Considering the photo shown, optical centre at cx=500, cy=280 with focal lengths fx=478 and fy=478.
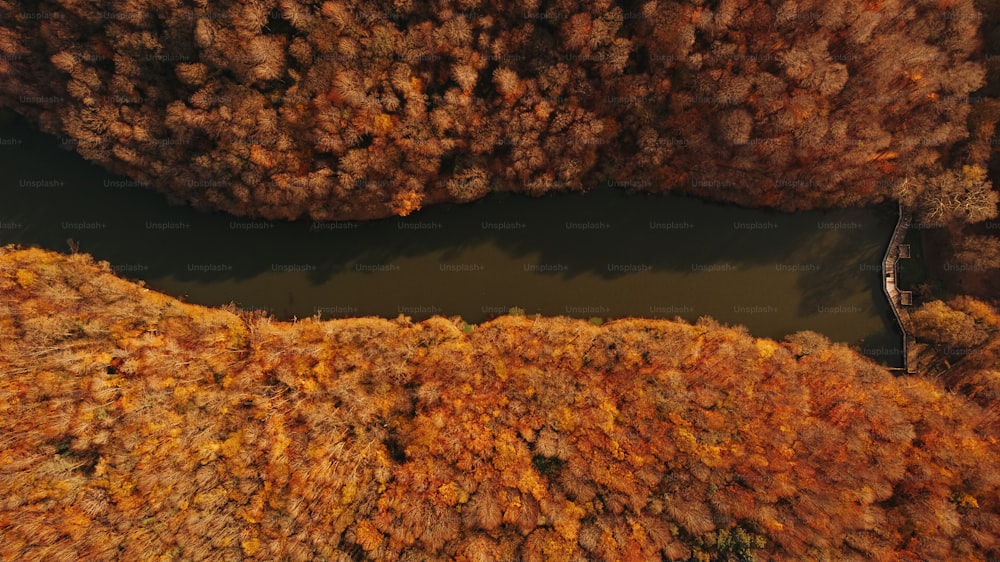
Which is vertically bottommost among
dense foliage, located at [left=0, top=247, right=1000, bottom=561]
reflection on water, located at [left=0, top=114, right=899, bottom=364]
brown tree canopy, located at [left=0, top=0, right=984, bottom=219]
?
dense foliage, located at [left=0, top=247, right=1000, bottom=561]

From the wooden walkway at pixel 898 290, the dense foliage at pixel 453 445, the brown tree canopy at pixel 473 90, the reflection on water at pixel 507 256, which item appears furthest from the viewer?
the reflection on water at pixel 507 256

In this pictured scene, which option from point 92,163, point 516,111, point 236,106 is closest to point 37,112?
point 92,163

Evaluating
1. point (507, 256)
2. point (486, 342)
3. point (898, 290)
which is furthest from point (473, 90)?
point (898, 290)

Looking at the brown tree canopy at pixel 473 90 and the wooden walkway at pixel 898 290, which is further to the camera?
the wooden walkway at pixel 898 290


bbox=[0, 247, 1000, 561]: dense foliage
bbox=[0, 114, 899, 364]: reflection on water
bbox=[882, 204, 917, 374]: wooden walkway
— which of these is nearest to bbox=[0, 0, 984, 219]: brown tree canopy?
bbox=[0, 114, 899, 364]: reflection on water

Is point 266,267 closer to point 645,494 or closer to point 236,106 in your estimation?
point 236,106

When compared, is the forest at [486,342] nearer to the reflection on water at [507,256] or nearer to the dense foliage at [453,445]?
the dense foliage at [453,445]

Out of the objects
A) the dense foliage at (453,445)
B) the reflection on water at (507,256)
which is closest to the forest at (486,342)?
the dense foliage at (453,445)

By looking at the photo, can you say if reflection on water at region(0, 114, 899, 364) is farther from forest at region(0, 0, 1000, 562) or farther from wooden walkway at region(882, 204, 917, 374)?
forest at region(0, 0, 1000, 562)
